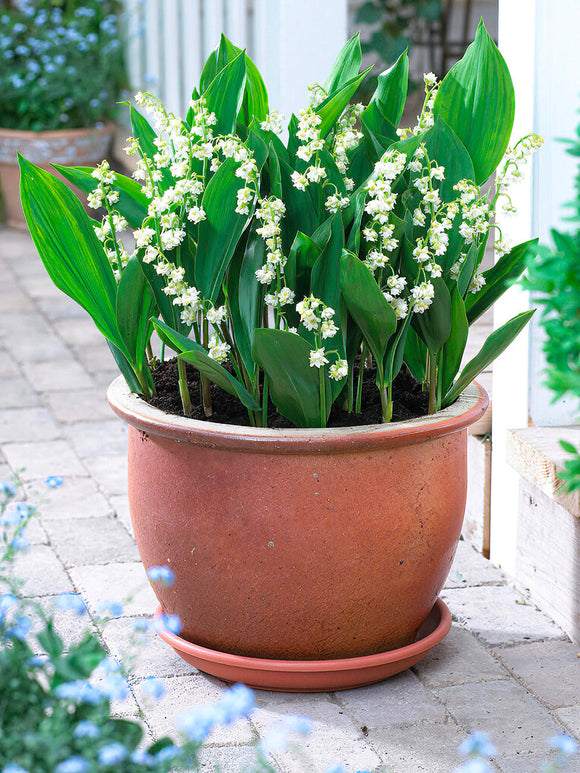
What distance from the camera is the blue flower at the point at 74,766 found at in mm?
920

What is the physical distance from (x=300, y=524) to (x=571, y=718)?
21.3 inches

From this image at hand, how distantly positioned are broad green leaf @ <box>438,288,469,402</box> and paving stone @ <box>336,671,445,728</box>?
0.49 metres

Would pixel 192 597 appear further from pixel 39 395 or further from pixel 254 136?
pixel 39 395

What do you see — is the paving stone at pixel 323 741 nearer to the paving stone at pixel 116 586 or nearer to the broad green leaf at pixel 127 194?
the paving stone at pixel 116 586

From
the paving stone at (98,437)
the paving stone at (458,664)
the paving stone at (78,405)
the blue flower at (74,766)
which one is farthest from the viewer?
the paving stone at (78,405)

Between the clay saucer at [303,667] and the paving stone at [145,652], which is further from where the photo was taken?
the paving stone at [145,652]

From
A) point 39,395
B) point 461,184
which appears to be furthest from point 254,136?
point 39,395

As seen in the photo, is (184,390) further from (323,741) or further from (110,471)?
(110,471)

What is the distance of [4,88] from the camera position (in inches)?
213

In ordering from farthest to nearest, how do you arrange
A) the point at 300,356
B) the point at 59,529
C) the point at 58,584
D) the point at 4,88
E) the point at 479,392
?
the point at 4,88 < the point at 59,529 < the point at 58,584 < the point at 479,392 < the point at 300,356

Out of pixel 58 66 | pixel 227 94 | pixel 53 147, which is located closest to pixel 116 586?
pixel 227 94

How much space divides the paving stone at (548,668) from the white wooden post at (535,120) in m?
0.33

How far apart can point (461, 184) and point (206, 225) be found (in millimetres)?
380

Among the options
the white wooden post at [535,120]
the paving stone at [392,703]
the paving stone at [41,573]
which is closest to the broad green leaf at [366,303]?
the white wooden post at [535,120]
